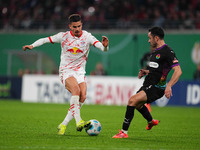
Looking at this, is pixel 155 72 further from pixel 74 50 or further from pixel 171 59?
pixel 74 50

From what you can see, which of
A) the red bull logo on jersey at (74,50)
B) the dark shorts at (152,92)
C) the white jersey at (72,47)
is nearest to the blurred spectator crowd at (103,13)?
the white jersey at (72,47)

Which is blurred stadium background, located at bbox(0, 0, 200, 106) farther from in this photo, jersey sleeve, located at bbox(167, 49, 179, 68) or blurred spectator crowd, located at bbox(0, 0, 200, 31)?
jersey sleeve, located at bbox(167, 49, 179, 68)

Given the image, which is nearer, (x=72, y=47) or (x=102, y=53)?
(x=72, y=47)

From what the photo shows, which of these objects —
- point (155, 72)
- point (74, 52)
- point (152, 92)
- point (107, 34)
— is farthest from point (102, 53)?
point (152, 92)

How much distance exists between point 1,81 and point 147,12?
374 inches

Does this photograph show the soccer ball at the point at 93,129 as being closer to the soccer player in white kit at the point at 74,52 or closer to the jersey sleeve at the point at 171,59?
the soccer player in white kit at the point at 74,52

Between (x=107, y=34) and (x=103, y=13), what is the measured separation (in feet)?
4.53

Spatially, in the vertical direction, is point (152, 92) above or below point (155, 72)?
below

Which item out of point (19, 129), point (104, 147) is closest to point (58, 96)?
point (19, 129)

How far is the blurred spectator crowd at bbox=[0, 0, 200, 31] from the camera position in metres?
24.8

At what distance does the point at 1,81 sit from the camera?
25516mm

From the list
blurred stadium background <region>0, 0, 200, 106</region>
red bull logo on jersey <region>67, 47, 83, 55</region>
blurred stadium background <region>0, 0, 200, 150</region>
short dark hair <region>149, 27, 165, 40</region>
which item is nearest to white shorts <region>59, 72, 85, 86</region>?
red bull logo on jersey <region>67, 47, 83, 55</region>

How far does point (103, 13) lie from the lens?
1080 inches

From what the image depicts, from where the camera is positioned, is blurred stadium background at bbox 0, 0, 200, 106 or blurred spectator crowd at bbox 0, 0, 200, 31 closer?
blurred stadium background at bbox 0, 0, 200, 106
